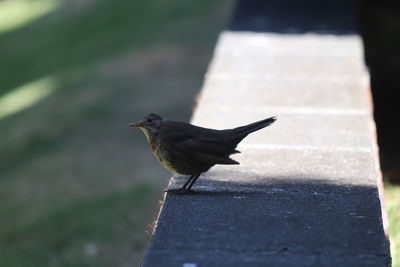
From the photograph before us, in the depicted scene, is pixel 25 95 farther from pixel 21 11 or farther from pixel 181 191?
pixel 181 191

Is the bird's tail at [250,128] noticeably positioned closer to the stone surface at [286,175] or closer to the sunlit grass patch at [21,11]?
the stone surface at [286,175]

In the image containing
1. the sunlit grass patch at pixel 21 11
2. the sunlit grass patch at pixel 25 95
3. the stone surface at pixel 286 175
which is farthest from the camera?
the sunlit grass patch at pixel 21 11

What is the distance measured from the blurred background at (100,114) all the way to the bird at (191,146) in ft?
1.41

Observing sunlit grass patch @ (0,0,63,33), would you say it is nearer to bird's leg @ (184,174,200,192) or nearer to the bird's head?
the bird's head

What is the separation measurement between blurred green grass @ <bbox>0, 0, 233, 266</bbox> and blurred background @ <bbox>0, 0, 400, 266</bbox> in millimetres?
19

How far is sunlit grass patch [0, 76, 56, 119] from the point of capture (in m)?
14.1

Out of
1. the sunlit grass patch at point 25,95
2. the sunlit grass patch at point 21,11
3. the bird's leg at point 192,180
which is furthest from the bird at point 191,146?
the sunlit grass patch at point 21,11

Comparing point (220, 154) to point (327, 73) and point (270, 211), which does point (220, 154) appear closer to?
point (270, 211)

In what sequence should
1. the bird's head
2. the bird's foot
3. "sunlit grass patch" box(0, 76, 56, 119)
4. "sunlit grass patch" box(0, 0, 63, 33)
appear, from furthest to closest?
"sunlit grass patch" box(0, 0, 63, 33), "sunlit grass patch" box(0, 76, 56, 119), the bird's head, the bird's foot

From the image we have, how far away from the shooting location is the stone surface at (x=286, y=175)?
12.3 feet

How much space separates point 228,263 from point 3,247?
17.5ft

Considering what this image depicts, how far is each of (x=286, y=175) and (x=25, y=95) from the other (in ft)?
35.1

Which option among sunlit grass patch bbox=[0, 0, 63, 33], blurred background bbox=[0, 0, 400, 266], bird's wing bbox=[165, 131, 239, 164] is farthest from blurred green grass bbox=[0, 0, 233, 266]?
bird's wing bbox=[165, 131, 239, 164]

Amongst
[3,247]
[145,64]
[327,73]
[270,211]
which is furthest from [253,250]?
[145,64]
